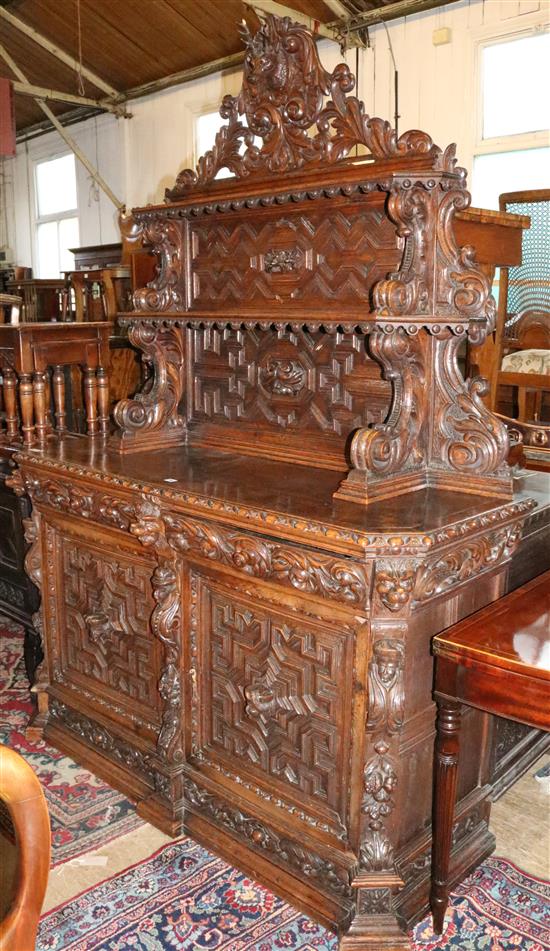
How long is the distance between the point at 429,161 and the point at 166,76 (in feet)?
26.1

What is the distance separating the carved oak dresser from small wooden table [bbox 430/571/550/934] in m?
0.07

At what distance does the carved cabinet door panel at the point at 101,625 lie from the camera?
7.77 ft

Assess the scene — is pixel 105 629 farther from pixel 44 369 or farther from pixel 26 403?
pixel 44 369

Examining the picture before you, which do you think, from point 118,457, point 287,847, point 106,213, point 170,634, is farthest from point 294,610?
point 106,213

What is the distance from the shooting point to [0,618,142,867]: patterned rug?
2264 mm

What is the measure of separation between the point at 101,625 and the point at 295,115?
59.5 inches

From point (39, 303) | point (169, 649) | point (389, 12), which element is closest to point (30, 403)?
point (169, 649)

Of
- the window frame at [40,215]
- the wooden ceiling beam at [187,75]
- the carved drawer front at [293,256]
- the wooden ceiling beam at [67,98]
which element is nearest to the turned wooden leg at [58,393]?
the carved drawer front at [293,256]

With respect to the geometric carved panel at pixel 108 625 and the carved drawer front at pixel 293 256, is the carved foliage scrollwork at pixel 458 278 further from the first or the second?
the geometric carved panel at pixel 108 625

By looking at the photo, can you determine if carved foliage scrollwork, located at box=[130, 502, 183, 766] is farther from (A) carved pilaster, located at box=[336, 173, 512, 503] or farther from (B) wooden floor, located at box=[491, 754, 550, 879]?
(B) wooden floor, located at box=[491, 754, 550, 879]

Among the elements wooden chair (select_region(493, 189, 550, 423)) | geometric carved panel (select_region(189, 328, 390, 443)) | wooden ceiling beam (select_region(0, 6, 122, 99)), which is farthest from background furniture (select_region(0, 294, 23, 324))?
wooden ceiling beam (select_region(0, 6, 122, 99))

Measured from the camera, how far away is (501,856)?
2.19 m

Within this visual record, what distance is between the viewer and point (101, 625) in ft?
8.10

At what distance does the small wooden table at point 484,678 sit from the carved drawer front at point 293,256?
0.87 m
